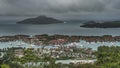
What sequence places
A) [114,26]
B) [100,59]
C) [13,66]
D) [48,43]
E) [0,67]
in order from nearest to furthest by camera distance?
[0,67] → [13,66] → [100,59] → [48,43] → [114,26]

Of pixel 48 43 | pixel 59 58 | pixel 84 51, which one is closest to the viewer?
pixel 59 58

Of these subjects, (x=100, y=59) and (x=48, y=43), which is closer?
(x=100, y=59)

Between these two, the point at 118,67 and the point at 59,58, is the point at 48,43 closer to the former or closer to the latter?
the point at 59,58

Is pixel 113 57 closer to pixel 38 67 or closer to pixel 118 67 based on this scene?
pixel 118 67

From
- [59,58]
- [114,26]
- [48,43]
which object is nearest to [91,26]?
[114,26]

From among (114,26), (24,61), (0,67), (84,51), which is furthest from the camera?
(114,26)

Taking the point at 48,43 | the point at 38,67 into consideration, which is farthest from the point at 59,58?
the point at 48,43

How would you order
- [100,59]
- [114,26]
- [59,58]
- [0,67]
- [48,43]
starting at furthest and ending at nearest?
[114,26], [48,43], [59,58], [100,59], [0,67]

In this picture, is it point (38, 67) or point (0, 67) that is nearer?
point (0, 67)
